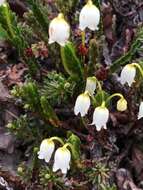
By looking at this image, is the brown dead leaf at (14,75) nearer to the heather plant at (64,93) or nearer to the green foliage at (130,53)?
the heather plant at (64,93)

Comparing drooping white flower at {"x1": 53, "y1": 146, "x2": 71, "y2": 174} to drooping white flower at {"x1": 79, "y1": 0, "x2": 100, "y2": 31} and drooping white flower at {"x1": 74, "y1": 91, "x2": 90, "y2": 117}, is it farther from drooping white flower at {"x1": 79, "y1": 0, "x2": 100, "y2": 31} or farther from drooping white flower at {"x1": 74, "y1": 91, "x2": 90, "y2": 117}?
drooping white flower at {"x1": 79, "y1": 0, "x2": 100, "y2": 31}

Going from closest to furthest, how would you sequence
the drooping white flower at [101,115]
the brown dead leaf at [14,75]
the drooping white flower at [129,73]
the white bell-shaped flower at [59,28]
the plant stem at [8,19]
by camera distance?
1. the white bell-shaped flower at [59,28]
2. the drooping white flower at [101,115]
3. the drooping white flower at [129,73]
4. the plant stem at [8,19]
5. the brown dead leaf at [14,75]

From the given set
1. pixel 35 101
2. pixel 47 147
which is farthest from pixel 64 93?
pixel 47 147

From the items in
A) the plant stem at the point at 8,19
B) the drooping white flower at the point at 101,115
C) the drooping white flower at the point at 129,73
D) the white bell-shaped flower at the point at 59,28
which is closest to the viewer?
the white bell-shaped flower at the point at 59,28

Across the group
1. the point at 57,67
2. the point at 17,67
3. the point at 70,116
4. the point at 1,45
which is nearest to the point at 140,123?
the point at 70,116

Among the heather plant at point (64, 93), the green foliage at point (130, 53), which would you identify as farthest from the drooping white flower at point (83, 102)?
the green foliage at point (130, 53)

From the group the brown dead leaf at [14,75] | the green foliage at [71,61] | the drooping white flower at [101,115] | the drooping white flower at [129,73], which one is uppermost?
the brown dead leaf at [14,75]

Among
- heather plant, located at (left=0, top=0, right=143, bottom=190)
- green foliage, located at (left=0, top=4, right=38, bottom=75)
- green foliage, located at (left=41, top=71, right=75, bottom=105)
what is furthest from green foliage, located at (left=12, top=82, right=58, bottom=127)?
green foliage, located at (left=0, top=4, right=38, bottom=75)

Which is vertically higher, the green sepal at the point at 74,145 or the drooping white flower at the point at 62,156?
the green sepal at the point at 74,145
